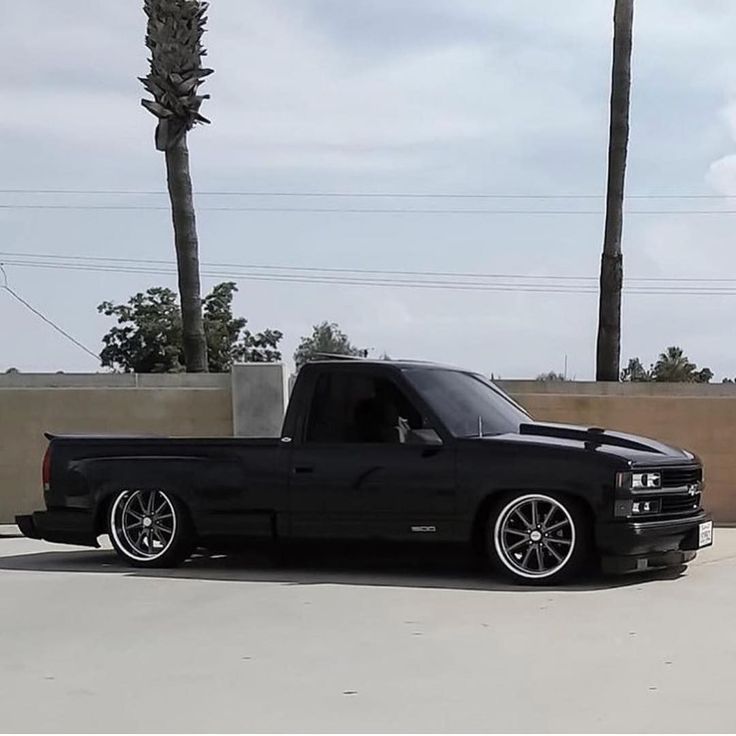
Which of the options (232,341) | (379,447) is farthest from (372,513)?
(232,341)

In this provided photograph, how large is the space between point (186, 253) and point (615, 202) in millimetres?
6456

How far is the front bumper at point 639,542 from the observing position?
9.80 meters

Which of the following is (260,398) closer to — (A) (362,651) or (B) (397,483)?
(B) (397,483)

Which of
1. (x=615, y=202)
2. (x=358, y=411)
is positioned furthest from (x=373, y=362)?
(x=615, y=202)

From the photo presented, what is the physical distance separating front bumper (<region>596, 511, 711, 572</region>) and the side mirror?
4.68 feet

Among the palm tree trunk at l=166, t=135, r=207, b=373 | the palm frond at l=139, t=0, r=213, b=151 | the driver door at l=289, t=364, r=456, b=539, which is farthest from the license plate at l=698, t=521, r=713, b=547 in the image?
the palm frond at l=139, t=0, r=213, b=151

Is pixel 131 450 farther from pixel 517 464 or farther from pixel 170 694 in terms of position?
pixel 170 694

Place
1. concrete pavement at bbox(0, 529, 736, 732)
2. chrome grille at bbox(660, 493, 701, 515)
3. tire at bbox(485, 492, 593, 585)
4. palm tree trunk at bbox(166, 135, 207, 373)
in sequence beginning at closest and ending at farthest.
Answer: concrete pavement at bbox(0, 529, 736, 732), tire at bbox(485, 492, 593, 585), chrome grille at bbox(660, 493, 701, 515), palm tree trunk at bbox(166, 135, 207, 373)

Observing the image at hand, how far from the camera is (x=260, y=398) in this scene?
1526 cm

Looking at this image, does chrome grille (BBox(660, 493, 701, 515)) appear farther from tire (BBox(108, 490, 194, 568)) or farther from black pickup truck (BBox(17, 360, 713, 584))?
tire (BBox(108, 490, 194, 568))

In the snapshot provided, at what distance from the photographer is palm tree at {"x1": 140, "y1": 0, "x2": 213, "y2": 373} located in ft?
64.8

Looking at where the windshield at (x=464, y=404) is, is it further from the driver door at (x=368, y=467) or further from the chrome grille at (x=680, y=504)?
the chrome grille at (x=680, y=504)

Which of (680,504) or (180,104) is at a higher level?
(180,104)

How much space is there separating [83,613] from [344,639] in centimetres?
209
